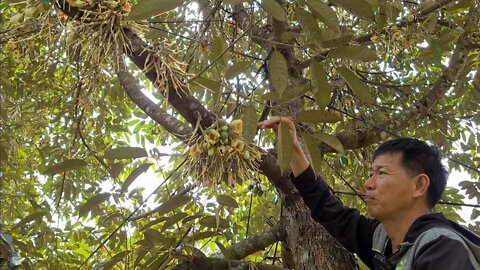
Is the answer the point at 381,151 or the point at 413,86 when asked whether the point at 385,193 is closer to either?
the point at 381,151

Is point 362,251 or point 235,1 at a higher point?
point 235,1

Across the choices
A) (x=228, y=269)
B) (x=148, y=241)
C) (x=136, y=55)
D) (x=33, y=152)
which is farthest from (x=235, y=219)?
(x=136, y=55)

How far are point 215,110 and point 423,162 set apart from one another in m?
0.71

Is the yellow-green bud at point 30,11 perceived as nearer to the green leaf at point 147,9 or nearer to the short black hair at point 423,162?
the green leaf at point 147,9

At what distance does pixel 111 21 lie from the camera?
4.46ft

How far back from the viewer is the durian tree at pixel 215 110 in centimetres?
142

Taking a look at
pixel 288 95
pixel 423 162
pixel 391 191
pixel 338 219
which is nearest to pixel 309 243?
pixel 338 219

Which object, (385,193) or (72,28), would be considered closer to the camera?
(72,28)

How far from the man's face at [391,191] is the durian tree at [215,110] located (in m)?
0.24

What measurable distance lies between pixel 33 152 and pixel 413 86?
2219mm

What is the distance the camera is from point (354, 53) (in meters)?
1.45

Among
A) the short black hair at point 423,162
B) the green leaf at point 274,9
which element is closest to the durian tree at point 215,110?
the green leaf at point 274,9

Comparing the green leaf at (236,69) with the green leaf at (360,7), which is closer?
the green leaf at (360,7)

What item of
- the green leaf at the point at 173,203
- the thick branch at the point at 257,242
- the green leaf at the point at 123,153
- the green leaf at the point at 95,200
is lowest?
the thick branch at the point at 257,242
